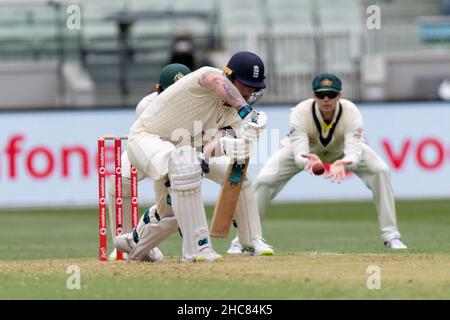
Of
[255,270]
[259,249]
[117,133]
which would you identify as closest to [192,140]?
[259,249]

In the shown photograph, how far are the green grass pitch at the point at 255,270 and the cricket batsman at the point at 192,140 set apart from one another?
289mm

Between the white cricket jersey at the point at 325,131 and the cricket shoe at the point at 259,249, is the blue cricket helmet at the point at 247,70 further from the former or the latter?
the white cricket jersey at the point at 325,131

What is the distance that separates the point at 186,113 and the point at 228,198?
811 mm

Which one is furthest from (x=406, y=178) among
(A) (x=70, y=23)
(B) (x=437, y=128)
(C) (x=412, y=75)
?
(A) (x=70, y=23)

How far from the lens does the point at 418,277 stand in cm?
942

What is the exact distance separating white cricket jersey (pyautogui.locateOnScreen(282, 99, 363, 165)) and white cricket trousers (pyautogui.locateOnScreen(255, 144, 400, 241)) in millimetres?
207

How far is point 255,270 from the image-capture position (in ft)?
32.9

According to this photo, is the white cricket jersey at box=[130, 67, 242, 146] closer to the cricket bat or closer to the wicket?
the cricket bat

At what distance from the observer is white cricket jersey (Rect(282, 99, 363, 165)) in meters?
13.5

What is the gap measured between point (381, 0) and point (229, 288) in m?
22.5

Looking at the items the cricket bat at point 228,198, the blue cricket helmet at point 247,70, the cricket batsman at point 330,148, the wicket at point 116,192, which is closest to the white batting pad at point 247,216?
the cricket bat at point 228,198

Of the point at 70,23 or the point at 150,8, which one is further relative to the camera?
the point at 150,8
